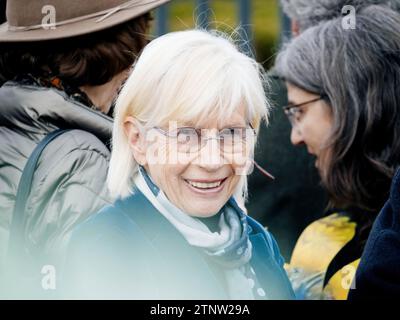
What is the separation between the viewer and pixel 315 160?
3.15 m

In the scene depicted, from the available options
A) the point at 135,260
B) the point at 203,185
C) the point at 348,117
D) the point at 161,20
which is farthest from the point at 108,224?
the point at 161,20

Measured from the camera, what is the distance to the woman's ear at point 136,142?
1886 millimetres

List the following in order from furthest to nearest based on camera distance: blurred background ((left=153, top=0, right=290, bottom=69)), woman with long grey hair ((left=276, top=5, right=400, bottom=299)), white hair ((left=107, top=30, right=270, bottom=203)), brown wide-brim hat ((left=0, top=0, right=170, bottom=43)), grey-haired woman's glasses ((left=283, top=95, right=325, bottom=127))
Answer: blurred background ((left=153, top=0, right=290, bottom=69)) < grey-haired woman's glasses ((left=283, top=95, right=325, bottom=127)) < woman with long grey hair ((left=276, top=5, right=400, bottom=299)) < brown wide-brim hat ((left=0, top=0, right=170, bottom=43)) < white hair ((left=107, top=30, right=270, bottom=203))

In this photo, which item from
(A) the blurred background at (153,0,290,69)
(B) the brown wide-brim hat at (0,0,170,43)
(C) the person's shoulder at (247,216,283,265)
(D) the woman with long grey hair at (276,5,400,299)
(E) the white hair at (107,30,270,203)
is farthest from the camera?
(A) the blurred background at (153,0,290,69)

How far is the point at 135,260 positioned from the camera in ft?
5.97

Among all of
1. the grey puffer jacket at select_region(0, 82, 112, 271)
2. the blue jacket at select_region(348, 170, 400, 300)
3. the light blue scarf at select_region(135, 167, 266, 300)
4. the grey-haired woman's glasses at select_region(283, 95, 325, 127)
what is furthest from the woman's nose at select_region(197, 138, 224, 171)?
the grey-haired woman's glasses at select_region(283, 95, 325, 127)

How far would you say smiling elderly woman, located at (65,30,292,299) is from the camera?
1.82 m

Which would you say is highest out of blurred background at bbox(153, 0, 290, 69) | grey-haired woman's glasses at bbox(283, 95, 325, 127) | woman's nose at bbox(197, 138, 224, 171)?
woman's nose at bbox(197, 138, 224, 171)

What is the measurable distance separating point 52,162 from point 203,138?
381mm

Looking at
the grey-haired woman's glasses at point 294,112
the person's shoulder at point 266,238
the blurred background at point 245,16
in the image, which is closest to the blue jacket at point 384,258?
the person's shoulder at point 266,238

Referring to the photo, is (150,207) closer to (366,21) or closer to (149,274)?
(149,274)

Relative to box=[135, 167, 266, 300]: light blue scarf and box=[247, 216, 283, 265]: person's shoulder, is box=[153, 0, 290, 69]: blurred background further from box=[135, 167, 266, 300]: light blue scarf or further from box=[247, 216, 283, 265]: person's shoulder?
box=[135, 167, 266, 300]: light blue scarf

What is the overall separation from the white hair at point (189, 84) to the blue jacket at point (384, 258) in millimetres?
333

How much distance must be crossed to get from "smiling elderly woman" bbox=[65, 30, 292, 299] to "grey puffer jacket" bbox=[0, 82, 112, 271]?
131 mm
